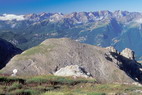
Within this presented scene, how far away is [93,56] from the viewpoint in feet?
249

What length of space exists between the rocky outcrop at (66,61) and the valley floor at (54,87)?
36356 millimetres

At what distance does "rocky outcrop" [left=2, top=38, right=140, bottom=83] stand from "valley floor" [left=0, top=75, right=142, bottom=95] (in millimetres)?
36356

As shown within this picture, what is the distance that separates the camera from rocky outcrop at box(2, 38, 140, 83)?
222ft

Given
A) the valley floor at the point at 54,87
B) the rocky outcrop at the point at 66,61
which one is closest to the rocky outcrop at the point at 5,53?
the rocky outcrop at the point at 66,61

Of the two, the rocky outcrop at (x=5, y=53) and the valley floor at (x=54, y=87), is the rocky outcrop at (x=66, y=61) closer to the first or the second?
the rocky outcrop at (x=5, y=53)

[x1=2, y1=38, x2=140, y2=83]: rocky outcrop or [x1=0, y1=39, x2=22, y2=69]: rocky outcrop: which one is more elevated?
[x1=0, y1=39, x2=22, y2=69]: rocky outcrop

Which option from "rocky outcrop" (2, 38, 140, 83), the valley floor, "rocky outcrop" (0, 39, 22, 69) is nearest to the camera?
the valley floor

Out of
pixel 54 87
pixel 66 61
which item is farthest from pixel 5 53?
pixel 54 87

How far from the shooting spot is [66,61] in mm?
72250

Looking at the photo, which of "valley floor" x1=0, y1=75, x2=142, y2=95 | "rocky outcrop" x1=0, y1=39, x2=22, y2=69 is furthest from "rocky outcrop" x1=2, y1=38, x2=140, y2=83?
"valley floor" x1=0, y1=75, x2=142, y2=95

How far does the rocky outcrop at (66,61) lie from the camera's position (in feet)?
222

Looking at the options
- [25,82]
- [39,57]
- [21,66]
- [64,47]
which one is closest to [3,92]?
[25,82]

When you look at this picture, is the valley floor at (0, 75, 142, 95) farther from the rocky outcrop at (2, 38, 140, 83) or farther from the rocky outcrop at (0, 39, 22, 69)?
the rocky outcrop at (0, 39, 22, 69)

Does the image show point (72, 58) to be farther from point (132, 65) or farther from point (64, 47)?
point (132, 65)
